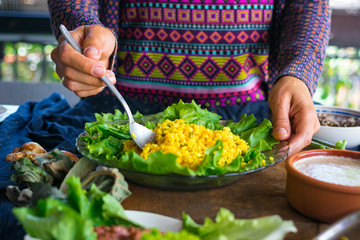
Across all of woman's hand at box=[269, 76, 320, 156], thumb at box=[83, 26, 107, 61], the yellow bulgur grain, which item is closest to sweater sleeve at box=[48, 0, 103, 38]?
thumb at box=[83, 26, 107, 61]

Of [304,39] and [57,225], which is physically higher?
[304,39]

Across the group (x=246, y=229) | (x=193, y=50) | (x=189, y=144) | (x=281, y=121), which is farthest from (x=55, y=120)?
(x=246, y=229)

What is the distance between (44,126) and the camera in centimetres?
156

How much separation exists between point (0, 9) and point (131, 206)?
4.59 metres

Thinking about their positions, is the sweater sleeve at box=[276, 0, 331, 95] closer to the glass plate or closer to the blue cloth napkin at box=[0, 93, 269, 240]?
the blue cloth napkin at box=[0, 93, 269, 240]

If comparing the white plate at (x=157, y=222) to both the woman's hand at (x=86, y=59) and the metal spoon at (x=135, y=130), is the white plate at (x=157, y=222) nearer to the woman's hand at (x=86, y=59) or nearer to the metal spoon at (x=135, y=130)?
the metal spoon at (x=135, y=130)

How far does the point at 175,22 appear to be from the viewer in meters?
1.75

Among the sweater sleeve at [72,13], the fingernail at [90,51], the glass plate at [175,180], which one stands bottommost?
the glass plate at [175,180]

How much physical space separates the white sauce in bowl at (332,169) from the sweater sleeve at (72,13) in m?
0.92

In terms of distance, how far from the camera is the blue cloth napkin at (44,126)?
1332 millimetres

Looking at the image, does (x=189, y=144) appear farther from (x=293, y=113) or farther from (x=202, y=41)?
(x=202, y=41)

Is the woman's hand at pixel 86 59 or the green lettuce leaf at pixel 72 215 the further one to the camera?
the woman's hand at pixel 86 59

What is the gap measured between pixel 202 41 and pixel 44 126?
0.78 meters

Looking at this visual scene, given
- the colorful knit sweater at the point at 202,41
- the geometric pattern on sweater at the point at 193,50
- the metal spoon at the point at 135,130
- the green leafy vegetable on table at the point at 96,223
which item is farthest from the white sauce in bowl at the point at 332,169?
the geometric pattern on sweater at the point at 193,50
